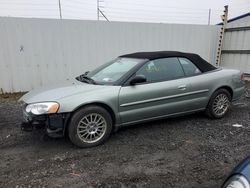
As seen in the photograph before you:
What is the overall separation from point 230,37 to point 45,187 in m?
9.26

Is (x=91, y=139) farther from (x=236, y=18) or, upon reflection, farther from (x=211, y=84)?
(x=236, y=18)

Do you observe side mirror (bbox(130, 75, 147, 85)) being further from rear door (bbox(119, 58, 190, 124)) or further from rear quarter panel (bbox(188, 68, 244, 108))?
rear quarter panel (bbox(188, 68, 244, 108))

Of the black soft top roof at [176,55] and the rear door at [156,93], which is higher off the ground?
the black soft top roof at [176,55]

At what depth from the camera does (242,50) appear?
981cm

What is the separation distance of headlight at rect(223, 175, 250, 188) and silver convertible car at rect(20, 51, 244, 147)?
2444 mm

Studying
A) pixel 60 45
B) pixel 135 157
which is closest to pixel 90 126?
pixel 135 157

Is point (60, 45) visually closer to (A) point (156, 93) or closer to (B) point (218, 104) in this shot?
(A) point (156, 93)

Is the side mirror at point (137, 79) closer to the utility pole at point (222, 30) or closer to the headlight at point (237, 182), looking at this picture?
the headlight at point (237, 182)

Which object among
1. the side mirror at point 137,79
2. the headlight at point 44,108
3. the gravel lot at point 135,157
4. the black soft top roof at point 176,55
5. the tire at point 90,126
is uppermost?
the black soft top roof at point 176,55

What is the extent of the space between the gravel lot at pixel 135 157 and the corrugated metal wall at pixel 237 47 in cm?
541

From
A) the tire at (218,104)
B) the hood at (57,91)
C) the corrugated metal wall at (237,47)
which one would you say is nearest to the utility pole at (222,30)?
the corrugated metal wall at (237,47)

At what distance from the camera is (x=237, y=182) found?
71.3 inches

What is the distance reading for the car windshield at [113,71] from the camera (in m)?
4.48

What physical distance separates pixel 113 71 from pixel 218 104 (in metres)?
2.21
